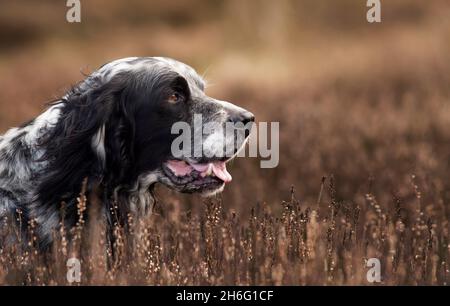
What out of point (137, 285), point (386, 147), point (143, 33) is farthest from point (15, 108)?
point (137, 285)

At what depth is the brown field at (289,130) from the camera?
15.9 feet

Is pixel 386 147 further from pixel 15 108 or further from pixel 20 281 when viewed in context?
pixel 20 281

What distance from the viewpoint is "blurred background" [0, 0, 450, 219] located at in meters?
10.8

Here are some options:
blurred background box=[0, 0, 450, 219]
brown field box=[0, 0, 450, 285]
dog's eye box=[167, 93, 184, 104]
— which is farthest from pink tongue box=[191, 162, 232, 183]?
blurred background box=[0, 0, 450, 219]

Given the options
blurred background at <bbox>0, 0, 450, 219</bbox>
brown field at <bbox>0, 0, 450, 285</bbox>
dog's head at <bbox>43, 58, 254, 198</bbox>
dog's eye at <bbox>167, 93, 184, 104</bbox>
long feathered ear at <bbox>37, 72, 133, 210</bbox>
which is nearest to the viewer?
brown field at <bbox>0, 0, 450, 285</bbox>

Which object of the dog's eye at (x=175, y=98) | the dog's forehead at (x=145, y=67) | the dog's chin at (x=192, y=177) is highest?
the dog's forehead at (x=145, y=67)

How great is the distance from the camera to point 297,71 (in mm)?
16312

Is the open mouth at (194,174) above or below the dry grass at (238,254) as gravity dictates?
above

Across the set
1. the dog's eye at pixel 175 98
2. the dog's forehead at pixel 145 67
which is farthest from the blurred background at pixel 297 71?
the dog's eye at pixel 175 98

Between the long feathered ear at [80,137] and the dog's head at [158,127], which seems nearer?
the long feathered ear at [80,137]

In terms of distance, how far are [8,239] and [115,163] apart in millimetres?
787

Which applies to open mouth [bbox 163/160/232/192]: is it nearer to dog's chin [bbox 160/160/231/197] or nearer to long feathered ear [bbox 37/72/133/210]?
dog's chin [bbox 160/160/231/197]

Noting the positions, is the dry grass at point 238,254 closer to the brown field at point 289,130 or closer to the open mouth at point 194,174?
the brown field at point 289,130

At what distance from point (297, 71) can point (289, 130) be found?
4.32 m
